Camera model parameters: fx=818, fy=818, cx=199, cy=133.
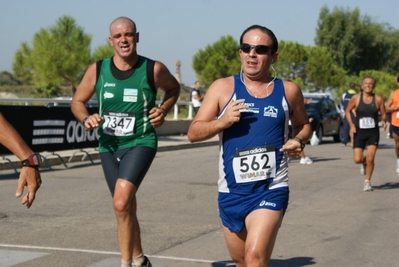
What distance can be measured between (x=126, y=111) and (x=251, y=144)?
6.17 ft

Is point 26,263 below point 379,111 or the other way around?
below

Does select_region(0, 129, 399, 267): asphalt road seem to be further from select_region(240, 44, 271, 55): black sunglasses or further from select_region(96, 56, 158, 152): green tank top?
select_region(240, 44, 271, 55): black sunglasses

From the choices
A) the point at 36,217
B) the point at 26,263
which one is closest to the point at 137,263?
the point at 26,263

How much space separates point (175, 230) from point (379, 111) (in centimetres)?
573

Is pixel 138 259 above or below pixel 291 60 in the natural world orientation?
below

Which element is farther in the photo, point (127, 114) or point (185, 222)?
point (185, 222)

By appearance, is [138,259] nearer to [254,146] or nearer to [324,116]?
[254,146]

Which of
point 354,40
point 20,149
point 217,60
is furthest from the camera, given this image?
point 354,40

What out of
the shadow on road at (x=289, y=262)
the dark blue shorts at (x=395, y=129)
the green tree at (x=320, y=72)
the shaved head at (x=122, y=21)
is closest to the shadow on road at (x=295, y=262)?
the shadow on road at (x=289, y=262)

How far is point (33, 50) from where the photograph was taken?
46.4 meters

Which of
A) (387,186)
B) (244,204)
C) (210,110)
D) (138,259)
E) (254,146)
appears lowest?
(387,186)

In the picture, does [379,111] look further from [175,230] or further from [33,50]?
[33,50]

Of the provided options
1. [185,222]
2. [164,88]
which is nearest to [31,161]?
[164,88]

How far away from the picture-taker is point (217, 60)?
55.5 m
